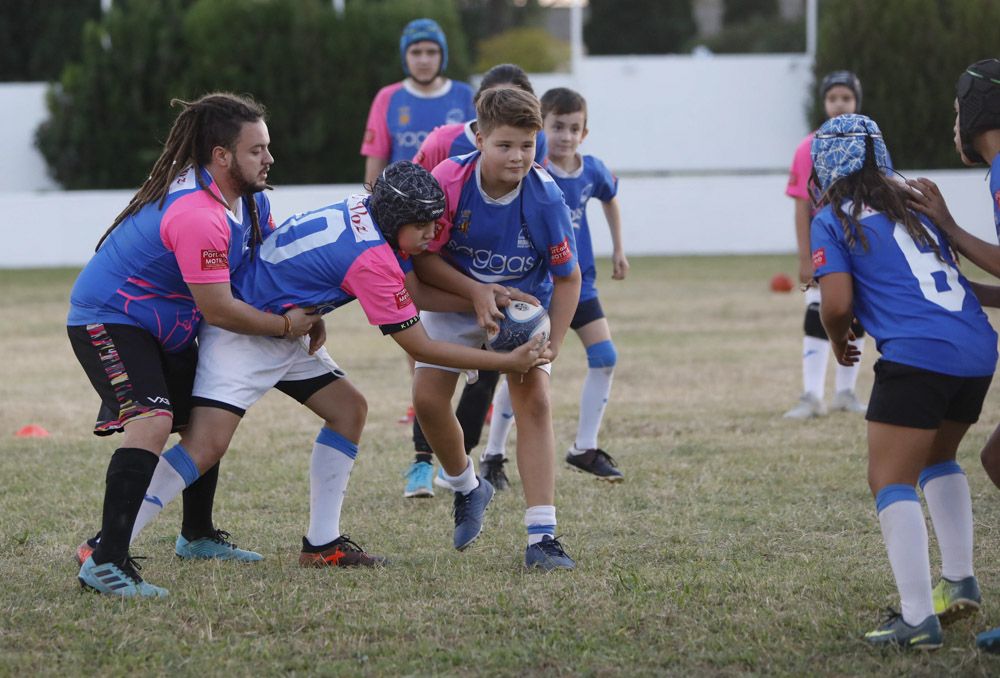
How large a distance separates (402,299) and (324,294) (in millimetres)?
284

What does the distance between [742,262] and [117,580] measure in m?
15.4

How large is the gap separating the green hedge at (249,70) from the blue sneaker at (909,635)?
1890cm

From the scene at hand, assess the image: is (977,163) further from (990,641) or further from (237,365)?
(237,365)

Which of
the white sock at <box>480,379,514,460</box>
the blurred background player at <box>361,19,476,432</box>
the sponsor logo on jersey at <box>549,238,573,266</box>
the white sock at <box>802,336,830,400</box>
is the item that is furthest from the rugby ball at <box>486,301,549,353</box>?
the white sock at <box>802,336,830,400</box>

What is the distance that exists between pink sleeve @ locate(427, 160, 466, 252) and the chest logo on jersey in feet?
2.38

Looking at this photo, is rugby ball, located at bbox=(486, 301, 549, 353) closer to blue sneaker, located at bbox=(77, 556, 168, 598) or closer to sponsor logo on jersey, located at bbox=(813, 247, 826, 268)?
sponsor logo on jersey, located at bbox=(813, 247, 826, 268)

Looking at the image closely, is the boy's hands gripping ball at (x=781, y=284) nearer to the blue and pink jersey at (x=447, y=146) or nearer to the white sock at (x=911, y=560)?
the blue and pink jersey at (x=447, y=146)

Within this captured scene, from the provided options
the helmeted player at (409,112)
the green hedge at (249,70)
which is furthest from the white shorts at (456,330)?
the green hedge at (249,70)

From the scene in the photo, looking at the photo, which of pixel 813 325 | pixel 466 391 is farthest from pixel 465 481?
pixel 813 325

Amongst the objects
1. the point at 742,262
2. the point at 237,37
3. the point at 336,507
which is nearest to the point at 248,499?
the point at 336,507

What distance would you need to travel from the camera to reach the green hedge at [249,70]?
21.6 meters

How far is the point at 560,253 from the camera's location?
448cm

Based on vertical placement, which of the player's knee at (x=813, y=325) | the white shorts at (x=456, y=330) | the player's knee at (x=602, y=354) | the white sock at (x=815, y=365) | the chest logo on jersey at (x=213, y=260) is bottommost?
the white sock at (x=815, y=365)

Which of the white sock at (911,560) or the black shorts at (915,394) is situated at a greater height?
the black shorts at (915,394)
